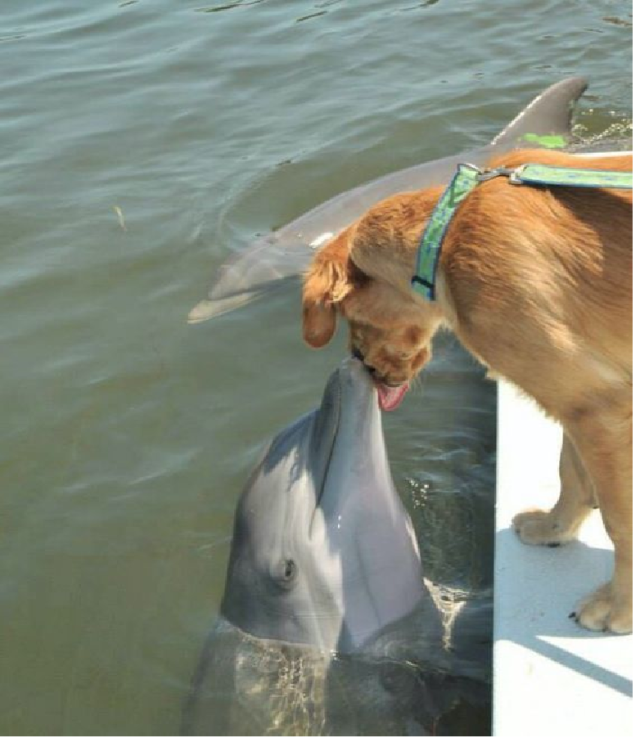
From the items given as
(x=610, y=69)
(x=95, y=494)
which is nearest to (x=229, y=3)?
(x=610, y=69)

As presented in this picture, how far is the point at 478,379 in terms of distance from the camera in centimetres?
590

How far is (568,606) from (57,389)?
134 inches

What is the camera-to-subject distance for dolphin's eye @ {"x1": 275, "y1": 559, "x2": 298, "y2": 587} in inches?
150

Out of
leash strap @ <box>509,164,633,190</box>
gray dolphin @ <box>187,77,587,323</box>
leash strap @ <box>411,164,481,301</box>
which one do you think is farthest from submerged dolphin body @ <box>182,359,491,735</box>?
gray dolphin @ <box>187,77,587,323</box>

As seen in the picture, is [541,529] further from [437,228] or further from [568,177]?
[568,177]

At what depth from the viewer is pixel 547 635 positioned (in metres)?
3.53

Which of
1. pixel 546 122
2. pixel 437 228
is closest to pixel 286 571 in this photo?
pixel 437 228

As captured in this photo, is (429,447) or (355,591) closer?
(355,591)

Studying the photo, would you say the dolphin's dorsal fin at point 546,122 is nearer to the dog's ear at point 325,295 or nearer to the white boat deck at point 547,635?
the white boat deck at point 547,635

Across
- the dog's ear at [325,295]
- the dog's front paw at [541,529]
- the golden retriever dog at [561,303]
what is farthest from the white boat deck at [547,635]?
the dog's ear at [325,295]

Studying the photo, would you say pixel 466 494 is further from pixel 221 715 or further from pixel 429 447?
pixel 221 715

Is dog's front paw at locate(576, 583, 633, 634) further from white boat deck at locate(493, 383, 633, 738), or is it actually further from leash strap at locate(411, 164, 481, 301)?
leash strap at locate(411, 164, 481, 301)

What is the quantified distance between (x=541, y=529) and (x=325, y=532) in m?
0.72

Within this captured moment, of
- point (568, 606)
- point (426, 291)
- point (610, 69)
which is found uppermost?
point (426, 291)
